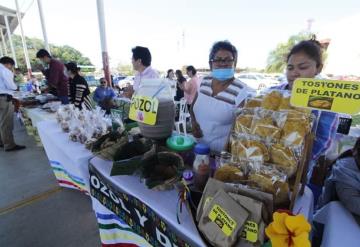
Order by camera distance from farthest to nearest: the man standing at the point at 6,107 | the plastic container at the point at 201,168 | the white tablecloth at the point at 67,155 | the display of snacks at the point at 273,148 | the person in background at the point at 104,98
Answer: the man standing at the point at 6,107 < the person in background at the point at 104,98 < the white tablecloth at the point at 67,155 < the plastic container at the point at 201,168 < the display of snacks at the point at 273,148

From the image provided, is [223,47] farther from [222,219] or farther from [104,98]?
[104,98]

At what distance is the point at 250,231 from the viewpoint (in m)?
0.52

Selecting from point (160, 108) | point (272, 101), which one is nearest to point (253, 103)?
point (272, 101)

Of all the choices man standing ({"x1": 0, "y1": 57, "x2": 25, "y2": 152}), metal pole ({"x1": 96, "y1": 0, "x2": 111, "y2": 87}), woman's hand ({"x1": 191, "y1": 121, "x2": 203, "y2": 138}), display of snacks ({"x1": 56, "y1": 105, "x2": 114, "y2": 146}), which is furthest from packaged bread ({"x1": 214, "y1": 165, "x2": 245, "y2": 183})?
metal pole ({"x1": 96, "y1": 0, "x2": 111, "y2": 87})

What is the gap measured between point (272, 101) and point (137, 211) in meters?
0.68

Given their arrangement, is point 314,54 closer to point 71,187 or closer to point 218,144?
point 218,144

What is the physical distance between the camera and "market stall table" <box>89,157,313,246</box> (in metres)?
0.68

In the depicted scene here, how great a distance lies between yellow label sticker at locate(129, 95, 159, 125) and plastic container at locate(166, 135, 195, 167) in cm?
14

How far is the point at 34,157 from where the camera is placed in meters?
3.06

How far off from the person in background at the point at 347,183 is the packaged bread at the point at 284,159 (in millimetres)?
426

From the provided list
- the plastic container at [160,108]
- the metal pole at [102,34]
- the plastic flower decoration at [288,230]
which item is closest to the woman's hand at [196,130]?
the plastic container at [160,108]

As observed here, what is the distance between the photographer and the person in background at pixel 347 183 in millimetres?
871

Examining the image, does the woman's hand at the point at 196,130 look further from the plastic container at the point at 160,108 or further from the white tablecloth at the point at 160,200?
the white tablecloth at the point at 160,200

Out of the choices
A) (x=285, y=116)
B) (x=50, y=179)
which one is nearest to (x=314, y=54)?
(x=285, y=116)
